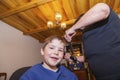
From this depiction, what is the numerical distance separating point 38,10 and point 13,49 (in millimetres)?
1459

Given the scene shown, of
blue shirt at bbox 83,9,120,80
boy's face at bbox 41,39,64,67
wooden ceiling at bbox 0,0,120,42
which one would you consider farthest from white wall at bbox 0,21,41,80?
blue shirt at bbox 83,9,120,80

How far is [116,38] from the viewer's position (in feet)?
2.96

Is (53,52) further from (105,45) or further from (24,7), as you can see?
(24,7)

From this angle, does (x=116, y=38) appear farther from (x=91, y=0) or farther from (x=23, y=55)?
(x=23, y=55)

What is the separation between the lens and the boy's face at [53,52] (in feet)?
4.13

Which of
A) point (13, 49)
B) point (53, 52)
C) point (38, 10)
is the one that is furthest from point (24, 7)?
point (53, 52)

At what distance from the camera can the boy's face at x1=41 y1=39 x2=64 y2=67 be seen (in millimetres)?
1259

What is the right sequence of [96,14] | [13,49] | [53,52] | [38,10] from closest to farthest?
[96,14] → [53,52] → [38,10] → [13,49]

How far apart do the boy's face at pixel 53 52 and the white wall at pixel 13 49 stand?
2.90 meters

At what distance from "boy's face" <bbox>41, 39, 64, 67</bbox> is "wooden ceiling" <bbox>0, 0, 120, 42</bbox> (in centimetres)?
199

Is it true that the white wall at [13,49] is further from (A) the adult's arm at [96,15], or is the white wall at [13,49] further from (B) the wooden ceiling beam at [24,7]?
(A) the adult's arm at [96,15]

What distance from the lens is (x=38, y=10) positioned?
12.0 ft

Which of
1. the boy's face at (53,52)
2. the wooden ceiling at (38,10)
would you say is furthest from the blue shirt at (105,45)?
the wooden ceiling at (38,10)

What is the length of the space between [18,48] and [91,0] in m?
2.58
